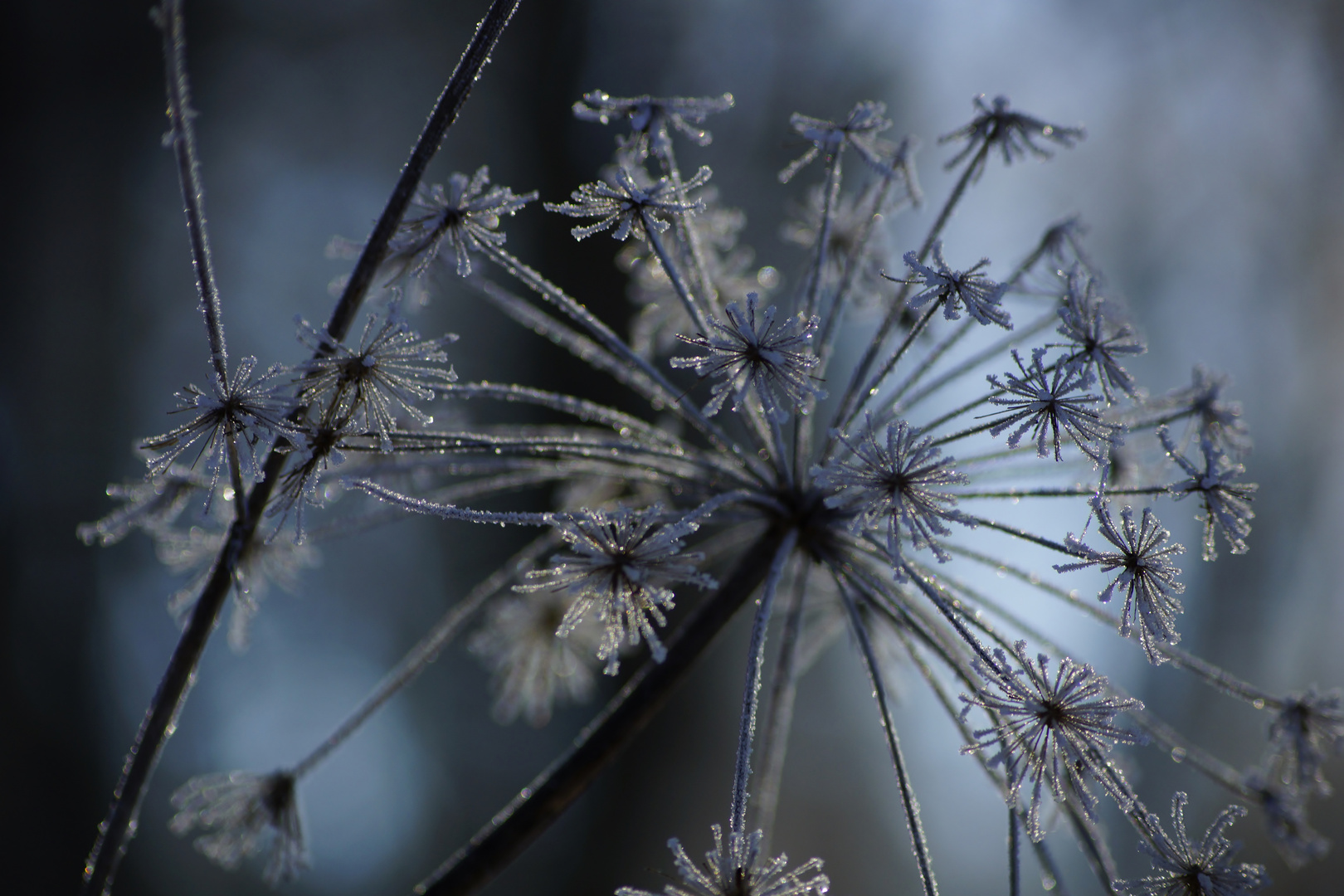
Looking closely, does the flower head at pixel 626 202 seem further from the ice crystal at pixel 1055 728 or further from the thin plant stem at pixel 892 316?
the ice crystal at pixel 1055 728

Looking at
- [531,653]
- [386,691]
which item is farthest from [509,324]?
[386,691]

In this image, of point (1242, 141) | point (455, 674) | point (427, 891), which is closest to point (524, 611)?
point (427, 891)

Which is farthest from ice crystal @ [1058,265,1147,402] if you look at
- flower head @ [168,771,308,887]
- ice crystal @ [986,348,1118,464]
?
flower head @ [168,771,308,887]

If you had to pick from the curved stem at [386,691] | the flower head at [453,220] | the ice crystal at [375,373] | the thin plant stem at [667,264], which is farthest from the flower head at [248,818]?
the thin plant stem at [667,264]

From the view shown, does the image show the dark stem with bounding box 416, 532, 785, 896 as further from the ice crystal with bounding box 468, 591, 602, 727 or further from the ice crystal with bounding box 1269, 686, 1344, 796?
the ice crystal with bounding box 1269, 686, 1344, 796

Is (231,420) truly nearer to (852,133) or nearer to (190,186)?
(190,186)
